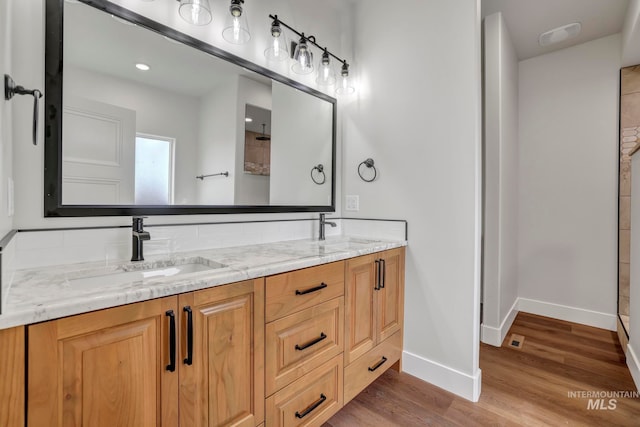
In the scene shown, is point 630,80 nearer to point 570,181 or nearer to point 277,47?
point 570,181

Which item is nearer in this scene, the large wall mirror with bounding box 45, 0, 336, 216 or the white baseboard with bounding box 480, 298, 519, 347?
the large wall mirror with bounding box 45, 0, 336, 216

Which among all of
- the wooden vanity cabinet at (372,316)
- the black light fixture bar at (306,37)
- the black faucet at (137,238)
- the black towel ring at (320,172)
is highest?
the black light fixture bar at (306,37)

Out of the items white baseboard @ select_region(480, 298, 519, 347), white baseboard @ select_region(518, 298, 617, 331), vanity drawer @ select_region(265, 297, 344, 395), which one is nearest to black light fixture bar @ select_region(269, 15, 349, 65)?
vanity drawer @ select_region(265, 297, 344, 395)

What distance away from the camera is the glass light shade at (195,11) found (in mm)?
1350

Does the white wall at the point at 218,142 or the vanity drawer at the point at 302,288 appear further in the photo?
the white wall at the point at 218,142

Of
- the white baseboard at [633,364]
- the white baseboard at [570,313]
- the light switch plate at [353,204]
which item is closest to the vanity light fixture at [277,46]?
the light switch plate at [353,204]

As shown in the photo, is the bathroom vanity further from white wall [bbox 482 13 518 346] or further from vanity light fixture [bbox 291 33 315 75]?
white wall [bbox 482 13 518 346]

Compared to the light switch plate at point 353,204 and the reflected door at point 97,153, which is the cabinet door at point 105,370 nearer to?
the reflected door at point 97,153

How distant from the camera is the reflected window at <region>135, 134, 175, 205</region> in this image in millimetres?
1310

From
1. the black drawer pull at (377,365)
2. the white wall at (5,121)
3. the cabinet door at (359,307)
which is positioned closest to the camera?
the white wall at (5,121)

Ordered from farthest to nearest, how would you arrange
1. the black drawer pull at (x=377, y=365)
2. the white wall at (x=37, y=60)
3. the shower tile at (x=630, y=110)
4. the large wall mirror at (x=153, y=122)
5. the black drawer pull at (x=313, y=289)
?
1. the shower tile at (x=630, y=110)
2. the black drawer pull at (x=377, y=365)
3. the black drawer pull at (x=313, y=289)
4. the large wall mirror at (x=153, y=122)
5. the white wall at (x=37, y=60)

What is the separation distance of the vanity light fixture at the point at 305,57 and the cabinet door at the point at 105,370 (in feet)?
5.12

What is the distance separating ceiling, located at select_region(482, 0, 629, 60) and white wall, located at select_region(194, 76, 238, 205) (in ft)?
7.39

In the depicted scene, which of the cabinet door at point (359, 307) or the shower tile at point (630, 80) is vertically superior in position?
the shower tile at point (630, 80)
